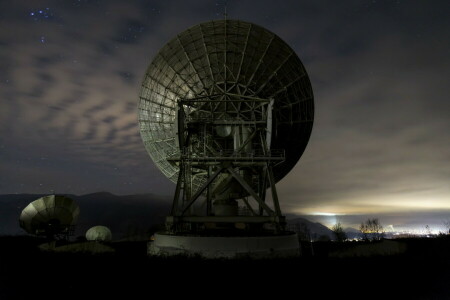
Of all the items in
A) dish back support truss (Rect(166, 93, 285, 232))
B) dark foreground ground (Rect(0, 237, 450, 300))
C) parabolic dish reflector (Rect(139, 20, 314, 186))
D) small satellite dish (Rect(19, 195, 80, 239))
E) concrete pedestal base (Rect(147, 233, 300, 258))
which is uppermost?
parabolic dish reflector (Rect(139, 20, 314, 186))

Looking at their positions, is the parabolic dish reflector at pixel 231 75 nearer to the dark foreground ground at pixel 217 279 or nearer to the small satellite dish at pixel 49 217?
the small satellite dish at pixel 49 217

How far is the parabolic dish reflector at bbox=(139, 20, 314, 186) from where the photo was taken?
27000 mm

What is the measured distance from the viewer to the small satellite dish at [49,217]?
30.2 metres

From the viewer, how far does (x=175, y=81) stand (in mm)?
28781

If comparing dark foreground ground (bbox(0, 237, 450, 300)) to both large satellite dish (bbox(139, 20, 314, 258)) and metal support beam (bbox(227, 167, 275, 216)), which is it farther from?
large satellite dish (bbox(139, 20, 314, 258))

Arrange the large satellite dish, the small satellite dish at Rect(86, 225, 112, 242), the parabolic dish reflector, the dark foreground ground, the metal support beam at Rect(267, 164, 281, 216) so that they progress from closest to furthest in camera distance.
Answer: the dark foreground ground
the metal support beam at Rect(267, 164, 281, 216)
the large satellite dish
the parabolic dish reflector
the small satellite dish at Rect(86, 225, 112, 242)

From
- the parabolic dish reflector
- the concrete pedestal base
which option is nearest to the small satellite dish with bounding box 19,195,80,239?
the parabolic dish reflector

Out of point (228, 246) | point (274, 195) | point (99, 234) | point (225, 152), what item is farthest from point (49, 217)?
point (274, 195)

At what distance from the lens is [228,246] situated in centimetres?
1897

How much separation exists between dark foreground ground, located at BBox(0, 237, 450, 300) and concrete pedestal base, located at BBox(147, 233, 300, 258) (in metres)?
2.03

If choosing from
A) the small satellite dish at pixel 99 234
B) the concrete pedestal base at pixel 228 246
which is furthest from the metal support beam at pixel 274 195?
the small satellite dish at pixel 99 234

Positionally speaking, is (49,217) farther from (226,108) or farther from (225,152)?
(226,108)

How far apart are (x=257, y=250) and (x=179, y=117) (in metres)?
11.1

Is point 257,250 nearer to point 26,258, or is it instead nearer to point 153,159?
point 26,258
